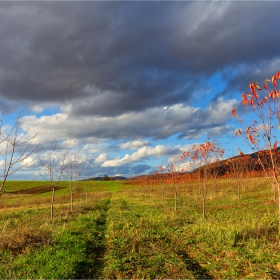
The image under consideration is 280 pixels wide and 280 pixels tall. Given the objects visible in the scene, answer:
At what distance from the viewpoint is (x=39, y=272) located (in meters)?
6.11

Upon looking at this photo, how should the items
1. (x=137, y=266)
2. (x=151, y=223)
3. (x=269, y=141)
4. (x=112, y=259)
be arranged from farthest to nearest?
1. (x=151, y=223)
2. (x=269, y=141)
3. (x=112, y=259)
4. (x=137, y=266)

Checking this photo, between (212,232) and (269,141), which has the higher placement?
(269,141)

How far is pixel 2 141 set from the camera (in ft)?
25.4

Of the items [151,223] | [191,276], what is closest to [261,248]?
[191,276]

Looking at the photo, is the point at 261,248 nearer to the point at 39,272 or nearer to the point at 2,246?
the point at 39,272

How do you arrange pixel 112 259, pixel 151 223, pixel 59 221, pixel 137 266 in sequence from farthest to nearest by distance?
pixel 59 221
pixel 151 223
pixel 112 259
pixel 137 266

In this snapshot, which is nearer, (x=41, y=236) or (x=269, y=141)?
(x=269, y=141)

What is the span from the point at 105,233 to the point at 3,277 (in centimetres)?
500

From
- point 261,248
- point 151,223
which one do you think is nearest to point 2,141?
point 151,223

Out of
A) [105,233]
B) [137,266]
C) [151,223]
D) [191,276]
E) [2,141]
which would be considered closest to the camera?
[191,276]

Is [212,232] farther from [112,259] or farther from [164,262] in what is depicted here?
[112,259]

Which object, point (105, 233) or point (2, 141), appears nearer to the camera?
point (2, 141)

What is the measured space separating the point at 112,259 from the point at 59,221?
7.08 meters

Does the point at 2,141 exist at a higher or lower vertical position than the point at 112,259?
higher
